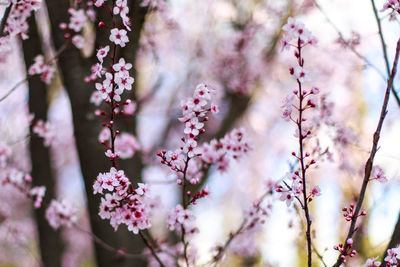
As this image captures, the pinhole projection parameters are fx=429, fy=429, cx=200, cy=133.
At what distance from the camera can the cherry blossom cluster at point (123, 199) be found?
2053 mm

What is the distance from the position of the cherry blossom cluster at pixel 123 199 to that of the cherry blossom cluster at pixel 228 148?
809 mm

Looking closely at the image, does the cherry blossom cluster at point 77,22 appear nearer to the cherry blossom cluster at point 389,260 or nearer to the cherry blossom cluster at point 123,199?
the cherry blossom cluster at point 123,199

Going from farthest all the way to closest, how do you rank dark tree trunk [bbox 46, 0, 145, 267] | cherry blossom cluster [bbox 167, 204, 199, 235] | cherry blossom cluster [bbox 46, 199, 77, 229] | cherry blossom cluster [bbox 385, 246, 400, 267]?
dark tree trunk [bbox 46, 0, 145, 267]
cherry blossom cluster [bbox 46, 199, 77, 229]
cherry blossom cluster [bbox 167, 204, 199, 235]
cherry blossom cluster [bbox 385, 246, 400, 267]

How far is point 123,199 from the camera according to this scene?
84.4 inches

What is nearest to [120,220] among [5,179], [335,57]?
[5,179]

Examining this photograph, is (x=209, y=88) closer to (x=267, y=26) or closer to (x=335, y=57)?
(x=267, y=26)

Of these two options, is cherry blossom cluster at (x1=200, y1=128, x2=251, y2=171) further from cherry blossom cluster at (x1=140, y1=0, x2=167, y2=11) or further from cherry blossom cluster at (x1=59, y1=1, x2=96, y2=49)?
cherry blossom cluster at (x1=59, y1=1, x2=96, y2=49)

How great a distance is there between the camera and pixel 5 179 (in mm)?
3451

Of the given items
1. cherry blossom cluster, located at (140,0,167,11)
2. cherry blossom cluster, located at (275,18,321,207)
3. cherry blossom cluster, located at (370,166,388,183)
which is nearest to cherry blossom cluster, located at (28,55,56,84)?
cherry blossom cluster, located at (140,0,167,11)

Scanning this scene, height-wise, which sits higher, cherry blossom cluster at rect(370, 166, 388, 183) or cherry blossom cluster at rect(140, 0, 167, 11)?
cherry blossom cluster at rect(140, 0, 167, 11)

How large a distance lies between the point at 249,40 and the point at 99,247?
3817 millimetres

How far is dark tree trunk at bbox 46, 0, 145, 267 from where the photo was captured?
3666 mm

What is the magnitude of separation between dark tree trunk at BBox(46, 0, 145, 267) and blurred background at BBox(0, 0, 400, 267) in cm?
2

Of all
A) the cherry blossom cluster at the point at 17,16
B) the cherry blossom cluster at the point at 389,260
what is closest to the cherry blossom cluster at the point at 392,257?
the cherry blossom cluster at the point at 389,260
